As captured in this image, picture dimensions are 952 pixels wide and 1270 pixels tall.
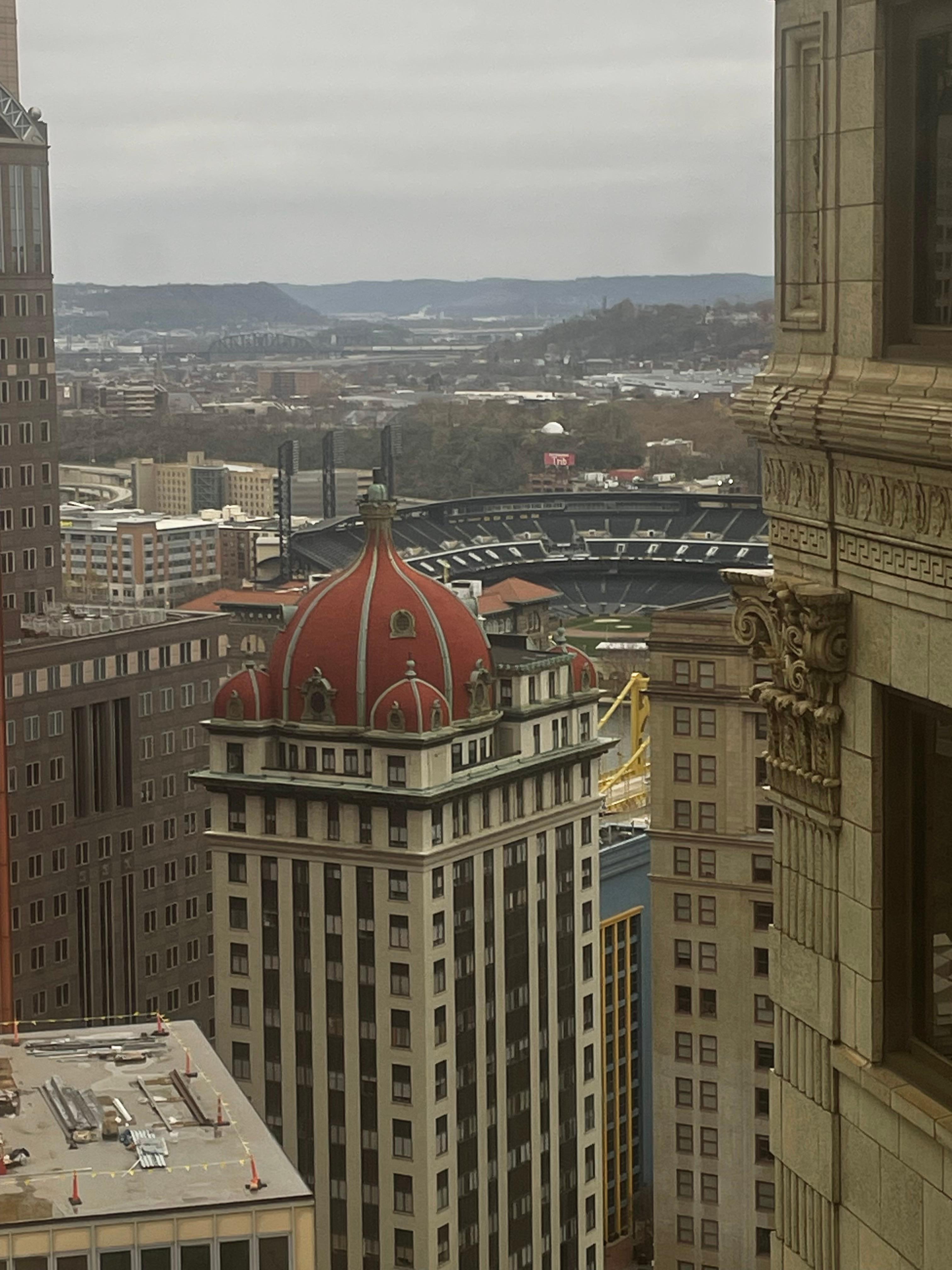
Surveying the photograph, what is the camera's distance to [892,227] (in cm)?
1502

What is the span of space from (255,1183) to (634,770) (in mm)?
83075

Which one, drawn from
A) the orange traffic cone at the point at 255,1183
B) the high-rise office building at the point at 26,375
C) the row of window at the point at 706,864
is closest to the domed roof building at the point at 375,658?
the row of window at the point at 706,864

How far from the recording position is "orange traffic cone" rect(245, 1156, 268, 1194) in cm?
4716

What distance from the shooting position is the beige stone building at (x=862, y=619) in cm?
1462

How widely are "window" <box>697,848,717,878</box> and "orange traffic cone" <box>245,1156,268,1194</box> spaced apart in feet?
104

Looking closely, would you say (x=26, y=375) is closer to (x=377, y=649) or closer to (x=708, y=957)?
(x=377, y=649)

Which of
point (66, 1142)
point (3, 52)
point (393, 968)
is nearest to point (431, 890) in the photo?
point (393, 968)

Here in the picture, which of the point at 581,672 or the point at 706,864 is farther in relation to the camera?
the point at 581,672

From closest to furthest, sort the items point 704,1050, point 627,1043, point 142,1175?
point 142,1175 → point 704,1050 → point 627,1043

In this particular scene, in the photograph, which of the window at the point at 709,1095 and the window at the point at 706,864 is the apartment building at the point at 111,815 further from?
the window at the point at 706,864

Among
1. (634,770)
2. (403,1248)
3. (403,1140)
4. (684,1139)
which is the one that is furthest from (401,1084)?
(634,770)

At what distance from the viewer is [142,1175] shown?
48469 mm

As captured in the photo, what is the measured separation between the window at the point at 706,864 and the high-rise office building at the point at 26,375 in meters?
45.6

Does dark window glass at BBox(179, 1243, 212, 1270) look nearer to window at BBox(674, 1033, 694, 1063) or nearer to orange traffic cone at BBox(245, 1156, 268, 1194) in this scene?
orange traffic cone at BBox(245, 1156, 268, 1194)
